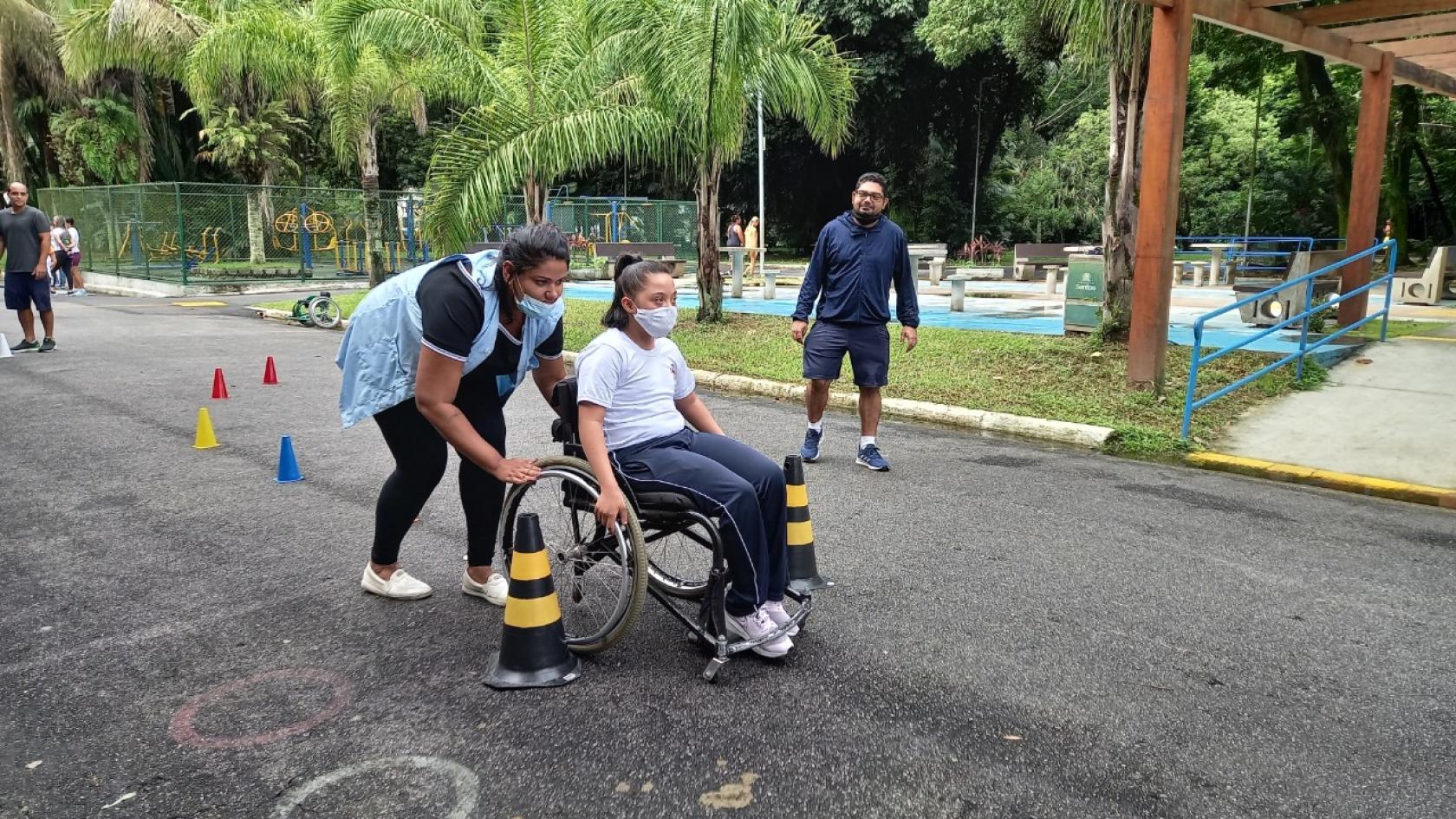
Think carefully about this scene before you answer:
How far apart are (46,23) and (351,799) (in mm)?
34185

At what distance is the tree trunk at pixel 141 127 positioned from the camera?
96.0ft

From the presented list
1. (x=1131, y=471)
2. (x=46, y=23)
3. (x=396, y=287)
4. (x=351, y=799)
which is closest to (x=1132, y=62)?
(x=1131, y=471)

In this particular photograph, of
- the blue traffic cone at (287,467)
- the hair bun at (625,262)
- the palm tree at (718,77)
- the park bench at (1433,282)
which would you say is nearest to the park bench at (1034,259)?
the park bench at (1433,282)

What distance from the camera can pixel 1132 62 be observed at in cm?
964

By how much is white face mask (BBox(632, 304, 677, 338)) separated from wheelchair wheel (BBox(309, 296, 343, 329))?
13088 millimetres

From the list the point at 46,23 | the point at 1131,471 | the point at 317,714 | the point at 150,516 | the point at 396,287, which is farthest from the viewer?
the point at 46,23

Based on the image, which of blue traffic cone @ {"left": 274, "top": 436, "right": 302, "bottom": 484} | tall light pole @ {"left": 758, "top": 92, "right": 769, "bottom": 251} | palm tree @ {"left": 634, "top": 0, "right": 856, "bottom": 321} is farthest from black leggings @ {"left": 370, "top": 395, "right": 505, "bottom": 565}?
tall light pole @ {"left": 758, "top": 92, "right": 769, "bottom": 251}

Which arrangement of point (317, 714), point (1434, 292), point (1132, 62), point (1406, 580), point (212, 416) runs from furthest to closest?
point (1434, 292) → point (1132, 62) → point (212, 416) → point (1406, 580) → point (317, 714)

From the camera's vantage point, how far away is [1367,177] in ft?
37.4

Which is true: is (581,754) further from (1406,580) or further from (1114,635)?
(1406,580)

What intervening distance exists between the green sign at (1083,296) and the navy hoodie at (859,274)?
20.0 feet

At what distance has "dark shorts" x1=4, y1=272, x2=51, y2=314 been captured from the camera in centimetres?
1048

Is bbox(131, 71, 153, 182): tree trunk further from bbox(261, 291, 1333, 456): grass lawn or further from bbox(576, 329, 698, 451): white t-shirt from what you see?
bbox(576, 329, 698, 451): white t-shirt

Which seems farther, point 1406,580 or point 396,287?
point 1406,580
